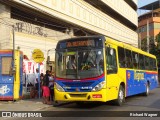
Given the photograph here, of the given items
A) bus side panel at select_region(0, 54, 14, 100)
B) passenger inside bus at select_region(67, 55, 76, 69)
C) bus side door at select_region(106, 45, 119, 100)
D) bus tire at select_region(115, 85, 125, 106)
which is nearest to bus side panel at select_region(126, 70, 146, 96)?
bus tire at select_region(115, 85, 125, 106)

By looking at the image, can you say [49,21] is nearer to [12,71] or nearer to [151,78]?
[151,78]

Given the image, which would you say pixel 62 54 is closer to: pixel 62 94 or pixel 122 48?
pixel 62 94

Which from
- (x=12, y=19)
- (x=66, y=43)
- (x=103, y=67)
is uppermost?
(x=12, y=19)

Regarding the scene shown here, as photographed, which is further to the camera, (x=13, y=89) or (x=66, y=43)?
(x=13, y=89)

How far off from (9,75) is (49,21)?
1779cm

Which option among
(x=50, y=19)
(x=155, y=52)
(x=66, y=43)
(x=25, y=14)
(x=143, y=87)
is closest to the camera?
(x=66, y=43)

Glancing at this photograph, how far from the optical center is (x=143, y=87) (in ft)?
70.0

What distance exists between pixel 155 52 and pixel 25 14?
36754 millimetres

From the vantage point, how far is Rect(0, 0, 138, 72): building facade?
88.0 ft

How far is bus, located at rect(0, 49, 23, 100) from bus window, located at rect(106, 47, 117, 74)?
5.21 m

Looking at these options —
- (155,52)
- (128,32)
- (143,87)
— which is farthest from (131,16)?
(143,87)

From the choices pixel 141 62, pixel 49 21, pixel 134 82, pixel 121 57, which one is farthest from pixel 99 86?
pixel 49 21

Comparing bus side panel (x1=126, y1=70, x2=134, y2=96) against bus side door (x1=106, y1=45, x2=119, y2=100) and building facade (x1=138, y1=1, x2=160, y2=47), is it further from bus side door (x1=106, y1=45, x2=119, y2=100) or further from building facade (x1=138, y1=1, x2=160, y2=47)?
building facade (x1=138, y1=1, x2=160, y2=47)

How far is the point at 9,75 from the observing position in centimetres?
1789
